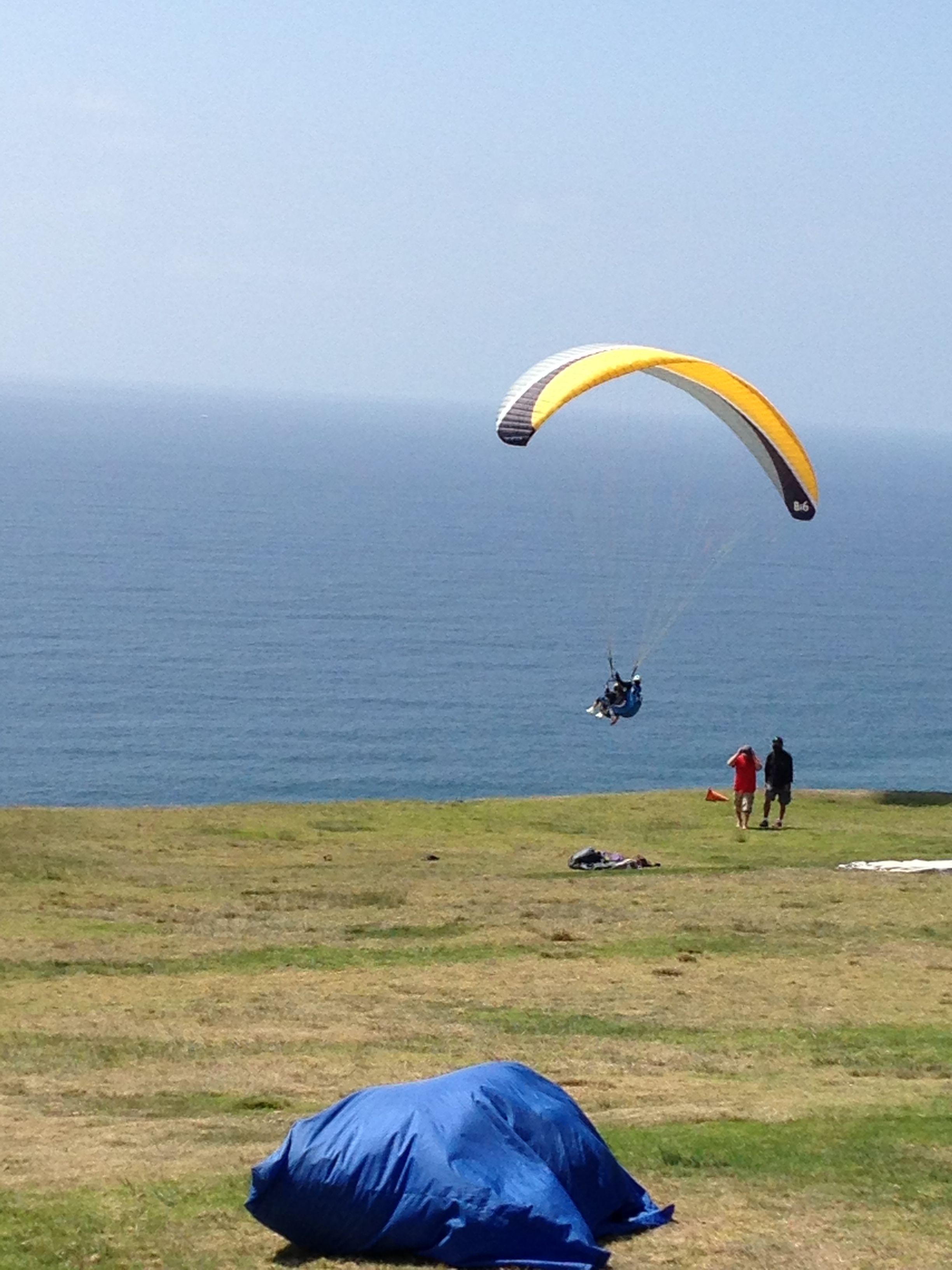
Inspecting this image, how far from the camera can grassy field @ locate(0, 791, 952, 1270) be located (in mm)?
12766

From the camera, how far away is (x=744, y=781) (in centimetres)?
3353

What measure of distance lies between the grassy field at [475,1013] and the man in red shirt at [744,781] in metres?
0.74

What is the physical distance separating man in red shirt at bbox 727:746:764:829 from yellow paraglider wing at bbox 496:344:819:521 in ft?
16.5

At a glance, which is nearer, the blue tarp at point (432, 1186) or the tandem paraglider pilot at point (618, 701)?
the blue tarp at point (432, 1186)

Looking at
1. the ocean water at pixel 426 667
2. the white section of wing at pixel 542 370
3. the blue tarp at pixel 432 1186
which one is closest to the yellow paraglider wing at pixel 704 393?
the white section of wing at pixel 542 370

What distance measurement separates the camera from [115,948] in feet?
76.5

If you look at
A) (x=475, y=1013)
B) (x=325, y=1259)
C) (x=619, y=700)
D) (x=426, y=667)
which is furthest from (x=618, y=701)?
(x=426, y=667)

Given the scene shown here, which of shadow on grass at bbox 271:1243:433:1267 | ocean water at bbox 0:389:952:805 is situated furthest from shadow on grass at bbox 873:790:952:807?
ocean water at bbox 0:389:952:805

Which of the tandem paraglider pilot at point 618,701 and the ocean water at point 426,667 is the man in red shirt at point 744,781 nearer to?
the tandem paraglider pilot at point 618,701

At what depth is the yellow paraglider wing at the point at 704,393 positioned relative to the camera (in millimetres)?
28359

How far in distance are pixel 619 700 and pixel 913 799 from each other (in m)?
11.3

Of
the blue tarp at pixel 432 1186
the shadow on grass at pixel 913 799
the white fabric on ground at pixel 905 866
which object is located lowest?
the blue tarp at pixel 432 1186

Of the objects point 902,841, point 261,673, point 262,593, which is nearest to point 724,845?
point 902,841

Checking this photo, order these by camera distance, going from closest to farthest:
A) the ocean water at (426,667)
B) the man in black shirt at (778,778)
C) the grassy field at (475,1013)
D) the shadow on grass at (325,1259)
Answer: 1. the shadow on grass at (325,1259)
2. the grassy field at (475,1013)
3. the man in black shirt at (778,778)
4. the ocean water at (426,667)
